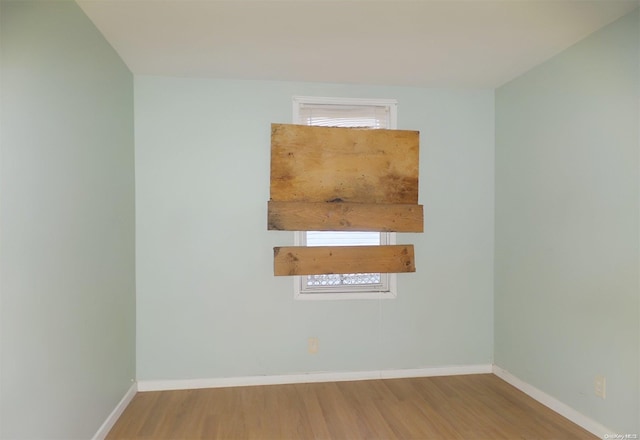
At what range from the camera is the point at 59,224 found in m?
1.66

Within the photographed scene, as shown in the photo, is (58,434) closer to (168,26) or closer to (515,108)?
(168,26)

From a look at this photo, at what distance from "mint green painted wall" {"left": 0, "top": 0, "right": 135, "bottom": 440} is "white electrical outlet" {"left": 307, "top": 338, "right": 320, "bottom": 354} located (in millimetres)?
1367

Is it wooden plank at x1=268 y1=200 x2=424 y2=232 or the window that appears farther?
the window

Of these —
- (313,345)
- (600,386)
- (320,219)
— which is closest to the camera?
(600,386)

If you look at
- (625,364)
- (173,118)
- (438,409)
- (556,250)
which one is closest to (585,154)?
(556,250)

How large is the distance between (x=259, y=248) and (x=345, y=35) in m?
1.66

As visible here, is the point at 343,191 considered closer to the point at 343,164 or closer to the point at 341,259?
the point at 343,164

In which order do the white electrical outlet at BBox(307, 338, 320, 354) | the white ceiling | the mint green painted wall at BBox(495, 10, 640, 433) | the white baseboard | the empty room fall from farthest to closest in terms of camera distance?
the white electrical outlet at BBox(307, 338, 320, 354) → the white baseboard → the mint green painted wall at BBox(495, 10, 640, 433) → the white ceiling → the empty room

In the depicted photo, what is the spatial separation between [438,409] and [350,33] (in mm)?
2582

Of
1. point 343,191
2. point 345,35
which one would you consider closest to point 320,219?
point 343,191

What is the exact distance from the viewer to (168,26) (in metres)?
2.03

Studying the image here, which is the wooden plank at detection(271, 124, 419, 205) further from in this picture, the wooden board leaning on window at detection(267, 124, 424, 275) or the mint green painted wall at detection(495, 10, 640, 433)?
the mint green painted wall at detection(495, 10, 640, 433)

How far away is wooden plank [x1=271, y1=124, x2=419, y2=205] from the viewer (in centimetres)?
275

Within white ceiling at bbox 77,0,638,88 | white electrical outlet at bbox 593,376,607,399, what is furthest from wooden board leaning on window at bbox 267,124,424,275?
white electrical outlet at bbox 593,376,607,399
